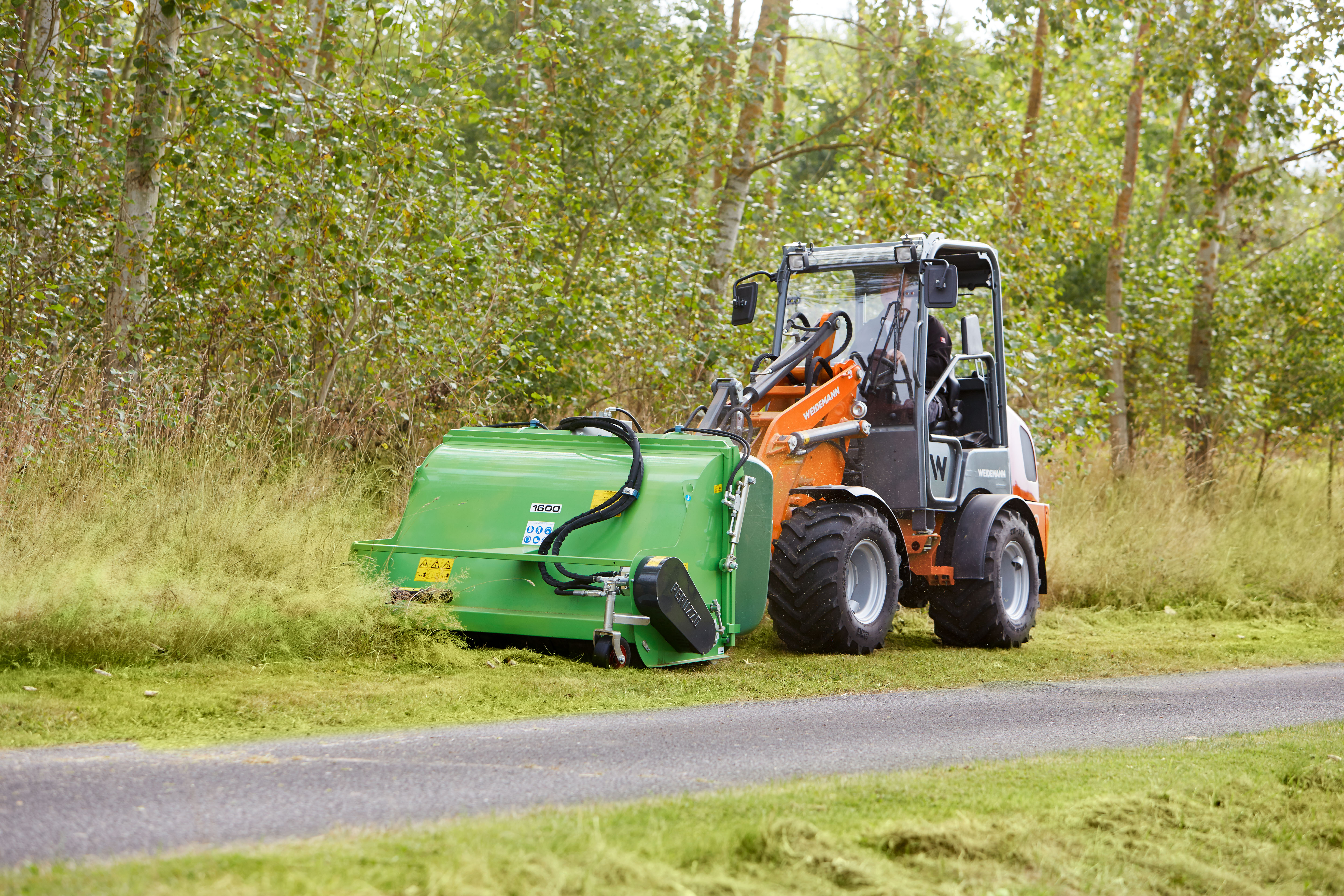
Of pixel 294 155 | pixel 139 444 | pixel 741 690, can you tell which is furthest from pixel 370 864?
pixel 294 155

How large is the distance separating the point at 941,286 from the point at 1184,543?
21.7 feet

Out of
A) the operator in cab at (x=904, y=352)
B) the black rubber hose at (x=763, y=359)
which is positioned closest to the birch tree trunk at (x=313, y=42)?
the black rubber hose at (x=763, y=359)

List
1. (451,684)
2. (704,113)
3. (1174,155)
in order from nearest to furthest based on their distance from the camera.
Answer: (451,684) → (704,113) → (1174,155)

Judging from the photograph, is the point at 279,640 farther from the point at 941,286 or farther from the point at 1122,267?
the point at 1122,267

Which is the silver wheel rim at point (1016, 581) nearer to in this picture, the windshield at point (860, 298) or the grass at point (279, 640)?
the grass at point (279, 640)

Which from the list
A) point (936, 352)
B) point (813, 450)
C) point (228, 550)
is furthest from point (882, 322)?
point (228, 550)

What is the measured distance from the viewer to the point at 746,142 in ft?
53.6

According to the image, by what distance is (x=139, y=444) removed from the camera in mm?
9625

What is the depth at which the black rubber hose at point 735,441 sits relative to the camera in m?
7.79

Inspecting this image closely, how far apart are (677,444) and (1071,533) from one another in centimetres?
741

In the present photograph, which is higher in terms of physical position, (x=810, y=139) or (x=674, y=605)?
(x=810, y=139)

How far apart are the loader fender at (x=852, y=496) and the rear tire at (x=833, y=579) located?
62 millimetres

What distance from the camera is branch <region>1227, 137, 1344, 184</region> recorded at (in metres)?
17.2

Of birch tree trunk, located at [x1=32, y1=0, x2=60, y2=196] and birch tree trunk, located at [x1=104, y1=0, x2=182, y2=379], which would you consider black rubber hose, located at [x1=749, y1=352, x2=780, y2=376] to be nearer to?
birch tree trunk, located at [x1=104, y1=0, x2=182, y2=379]
